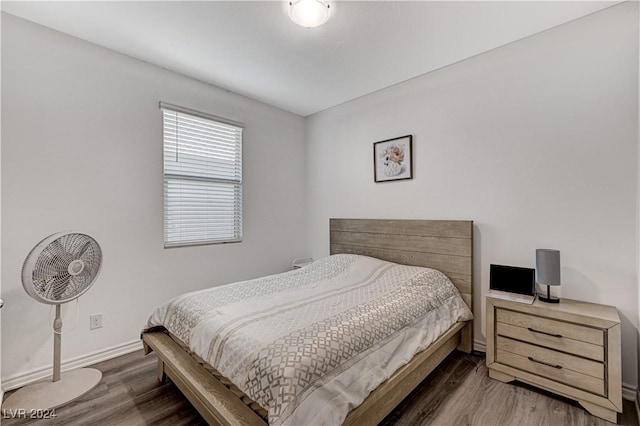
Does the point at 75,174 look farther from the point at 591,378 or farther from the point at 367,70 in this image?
the point at 591,378

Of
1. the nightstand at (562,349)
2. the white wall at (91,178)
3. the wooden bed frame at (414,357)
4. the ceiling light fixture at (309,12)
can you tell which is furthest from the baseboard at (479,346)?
the ceiling light fixture at (309,12)

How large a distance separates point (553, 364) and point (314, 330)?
157 centimetres

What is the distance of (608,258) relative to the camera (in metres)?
1.89

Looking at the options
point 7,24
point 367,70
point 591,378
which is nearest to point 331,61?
point 367,70

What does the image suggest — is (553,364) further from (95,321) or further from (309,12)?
(95,321)

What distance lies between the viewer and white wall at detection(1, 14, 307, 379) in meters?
1.94

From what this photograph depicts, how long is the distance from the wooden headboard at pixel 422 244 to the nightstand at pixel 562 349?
0.39 metres

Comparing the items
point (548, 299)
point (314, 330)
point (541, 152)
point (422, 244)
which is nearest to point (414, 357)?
point (314, 330)

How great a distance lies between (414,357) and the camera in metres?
1.71

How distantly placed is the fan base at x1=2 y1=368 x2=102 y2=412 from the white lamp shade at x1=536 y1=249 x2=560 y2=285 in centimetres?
308

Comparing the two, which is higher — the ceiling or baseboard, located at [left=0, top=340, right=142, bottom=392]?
the ceiling

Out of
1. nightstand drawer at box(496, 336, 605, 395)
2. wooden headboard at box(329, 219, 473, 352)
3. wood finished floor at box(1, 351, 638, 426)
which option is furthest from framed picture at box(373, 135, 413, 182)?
wood finished floor at box(1, 351, 638, 426)

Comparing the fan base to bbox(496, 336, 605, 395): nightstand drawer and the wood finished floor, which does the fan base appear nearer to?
the wood finished floor

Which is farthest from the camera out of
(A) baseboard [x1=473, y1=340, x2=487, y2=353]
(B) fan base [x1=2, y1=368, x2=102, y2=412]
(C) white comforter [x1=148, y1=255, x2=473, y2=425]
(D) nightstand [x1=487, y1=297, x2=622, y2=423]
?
(A) baseboard [x1=473, y1=340, x2=487, y2=353]
